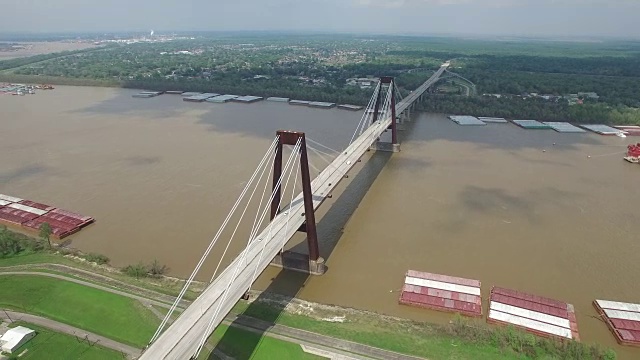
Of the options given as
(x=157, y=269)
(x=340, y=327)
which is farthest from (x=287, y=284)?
(x=157, y=269)

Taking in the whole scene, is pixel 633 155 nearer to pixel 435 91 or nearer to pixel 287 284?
pixel 287 284

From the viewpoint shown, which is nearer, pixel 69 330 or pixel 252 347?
pixel 252 347

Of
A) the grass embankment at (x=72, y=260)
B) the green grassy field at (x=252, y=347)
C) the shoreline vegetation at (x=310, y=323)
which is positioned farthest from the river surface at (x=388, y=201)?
the green grassy field at (x=252, y=347)

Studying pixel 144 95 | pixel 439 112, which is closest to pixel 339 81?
pixel 439 112

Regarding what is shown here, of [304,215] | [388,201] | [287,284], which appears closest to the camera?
[287,284]

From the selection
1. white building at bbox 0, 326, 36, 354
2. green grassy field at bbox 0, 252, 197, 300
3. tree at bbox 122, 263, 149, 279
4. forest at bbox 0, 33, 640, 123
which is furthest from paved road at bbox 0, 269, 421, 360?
forest at bbox 0, 33, 640, 123

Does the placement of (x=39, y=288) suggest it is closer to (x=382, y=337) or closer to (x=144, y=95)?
Answer: (x=382, y=337)
